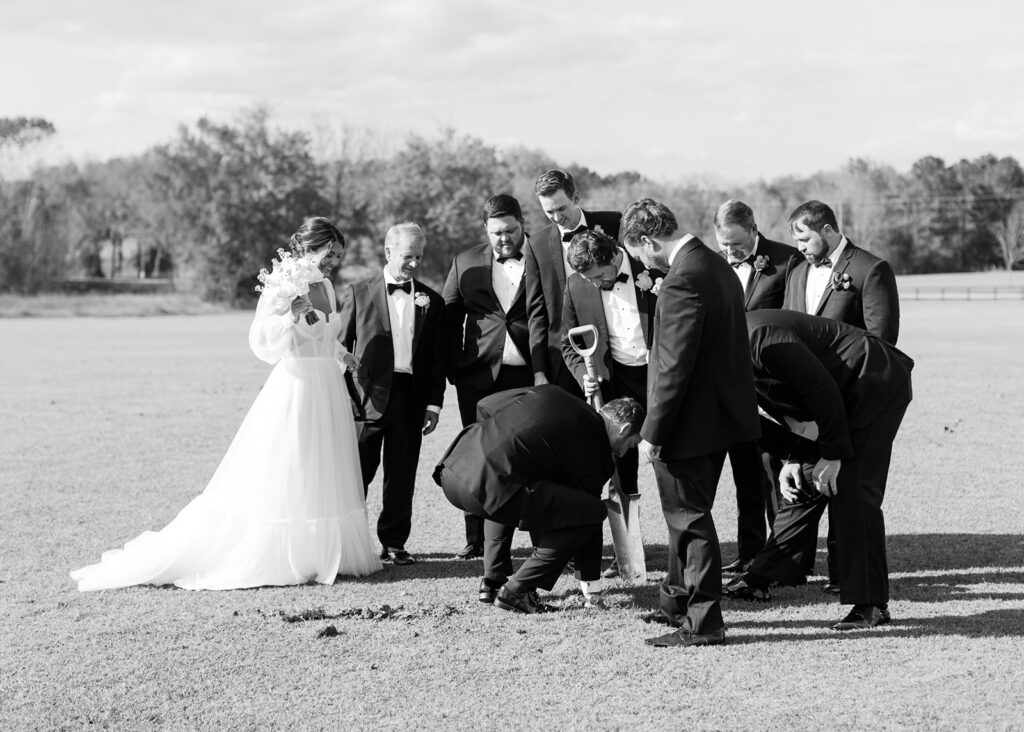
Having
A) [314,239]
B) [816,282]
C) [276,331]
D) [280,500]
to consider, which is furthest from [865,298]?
[280,500]

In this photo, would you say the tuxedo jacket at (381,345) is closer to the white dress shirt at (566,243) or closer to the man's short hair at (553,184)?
the white dress shirt at (566,243)

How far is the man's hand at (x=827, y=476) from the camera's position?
19.8ft

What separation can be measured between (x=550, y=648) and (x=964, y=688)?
2025 millimetres

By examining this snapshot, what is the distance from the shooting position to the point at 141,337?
3631 cm

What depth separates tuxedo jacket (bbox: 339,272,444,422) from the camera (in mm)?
7977

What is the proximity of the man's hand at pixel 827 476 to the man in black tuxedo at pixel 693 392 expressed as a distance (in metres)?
0.55

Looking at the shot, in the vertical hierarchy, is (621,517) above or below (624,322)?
below

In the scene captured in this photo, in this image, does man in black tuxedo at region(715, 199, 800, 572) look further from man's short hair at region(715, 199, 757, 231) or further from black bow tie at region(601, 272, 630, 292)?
black bow tie at region(601, 272, 630, 292)

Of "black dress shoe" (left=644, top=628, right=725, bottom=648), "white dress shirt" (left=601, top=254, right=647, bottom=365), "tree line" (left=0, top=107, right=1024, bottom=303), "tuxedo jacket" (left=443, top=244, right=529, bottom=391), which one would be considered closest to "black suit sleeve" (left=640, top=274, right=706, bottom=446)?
"black dress shoe" (left=644, top=628, right=725, bottom=648)

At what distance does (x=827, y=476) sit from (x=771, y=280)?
1783mm

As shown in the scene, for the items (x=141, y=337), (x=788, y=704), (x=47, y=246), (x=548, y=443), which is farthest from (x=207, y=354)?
(x=47, y=246)

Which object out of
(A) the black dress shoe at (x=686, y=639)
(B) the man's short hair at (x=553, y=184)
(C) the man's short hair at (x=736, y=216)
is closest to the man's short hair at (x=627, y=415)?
(A) the black dress shoe at (x=686, y=639)

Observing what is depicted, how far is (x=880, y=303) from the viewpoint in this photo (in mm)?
6672

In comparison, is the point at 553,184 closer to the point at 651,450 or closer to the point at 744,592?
the point at 651,450
